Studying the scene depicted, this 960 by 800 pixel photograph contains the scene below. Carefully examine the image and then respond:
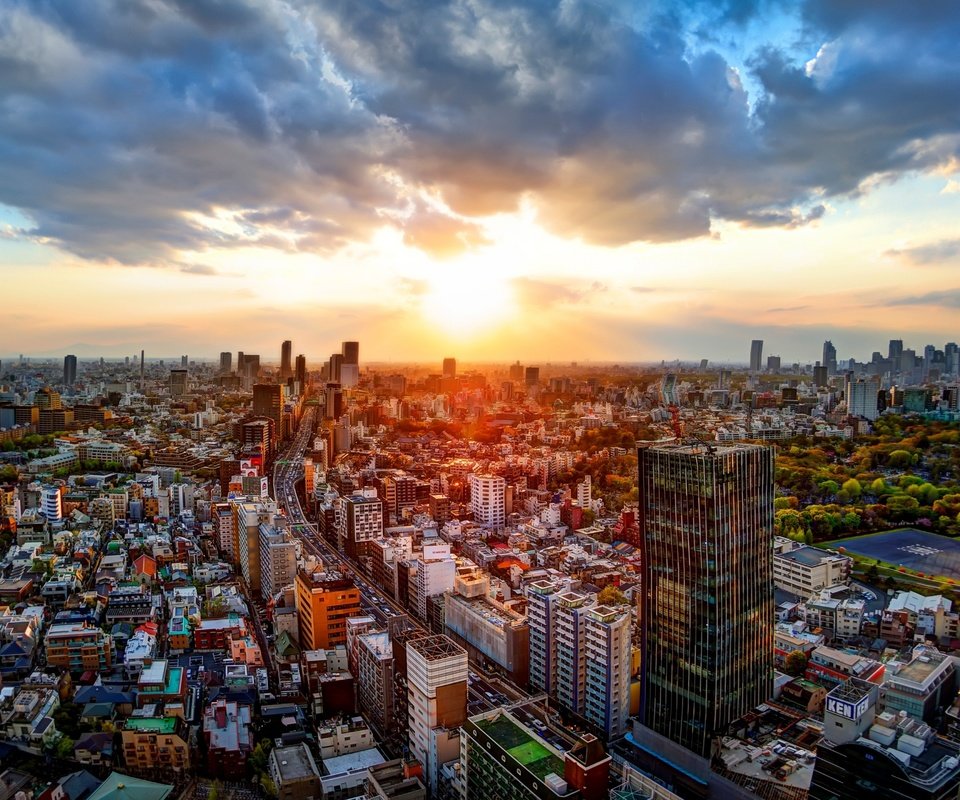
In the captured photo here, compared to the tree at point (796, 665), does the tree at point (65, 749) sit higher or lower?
lower

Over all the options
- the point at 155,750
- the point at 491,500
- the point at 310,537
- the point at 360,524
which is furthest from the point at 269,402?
Result: the point at 155,750

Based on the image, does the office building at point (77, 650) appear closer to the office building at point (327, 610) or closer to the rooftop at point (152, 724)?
the rooftop at point (152, 724)

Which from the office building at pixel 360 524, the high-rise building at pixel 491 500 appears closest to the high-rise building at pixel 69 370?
the high-rise building at pixel 491 500

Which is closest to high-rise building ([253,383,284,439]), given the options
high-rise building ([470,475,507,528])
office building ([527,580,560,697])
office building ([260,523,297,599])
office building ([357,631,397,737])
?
high-rise building ([470,475,507,528])

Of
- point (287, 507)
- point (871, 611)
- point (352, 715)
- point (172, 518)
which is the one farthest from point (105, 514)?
point (871, 611)

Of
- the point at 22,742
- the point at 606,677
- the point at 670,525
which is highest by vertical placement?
the point at 670,525

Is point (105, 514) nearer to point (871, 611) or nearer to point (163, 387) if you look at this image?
point (871, 611)
